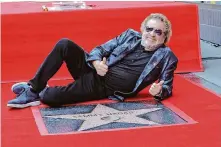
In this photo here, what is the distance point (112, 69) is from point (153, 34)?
341 millimetres

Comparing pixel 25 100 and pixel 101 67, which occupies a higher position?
pixel 101 67

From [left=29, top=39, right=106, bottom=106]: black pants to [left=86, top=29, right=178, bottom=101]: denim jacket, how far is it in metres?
0.07

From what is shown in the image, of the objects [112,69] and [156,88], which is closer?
[156,88]

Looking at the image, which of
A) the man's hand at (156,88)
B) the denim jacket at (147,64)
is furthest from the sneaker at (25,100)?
the man's hand at (156,88)

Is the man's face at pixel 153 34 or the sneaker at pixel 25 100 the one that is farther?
the man's face at pixel 153 34

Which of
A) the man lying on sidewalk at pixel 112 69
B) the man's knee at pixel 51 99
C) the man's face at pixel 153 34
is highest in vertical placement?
the man's face at pixel 153 34

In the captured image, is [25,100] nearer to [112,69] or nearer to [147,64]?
[112,69]

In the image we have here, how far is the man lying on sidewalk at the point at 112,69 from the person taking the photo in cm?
308

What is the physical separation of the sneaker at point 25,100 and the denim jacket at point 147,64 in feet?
1.30

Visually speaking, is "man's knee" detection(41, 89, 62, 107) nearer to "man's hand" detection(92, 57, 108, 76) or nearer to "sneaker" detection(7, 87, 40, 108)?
"sneaker" detection(7, 87, 40, 108)

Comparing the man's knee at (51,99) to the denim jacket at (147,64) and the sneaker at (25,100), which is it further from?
Answer: the denim jacket at (147,64)

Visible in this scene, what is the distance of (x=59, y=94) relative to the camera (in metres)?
3.08

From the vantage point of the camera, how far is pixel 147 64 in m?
3.16

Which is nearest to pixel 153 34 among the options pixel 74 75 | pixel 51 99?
A: pixel 74 75
